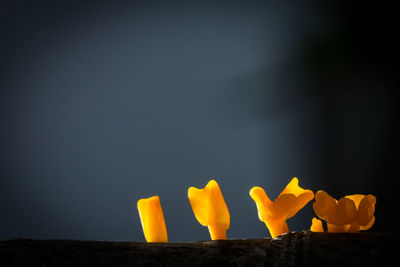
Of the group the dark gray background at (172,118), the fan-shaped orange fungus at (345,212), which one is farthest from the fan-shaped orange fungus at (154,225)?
the dark gray background at (172,118)

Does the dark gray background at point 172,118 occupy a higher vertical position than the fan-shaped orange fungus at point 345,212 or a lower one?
higher

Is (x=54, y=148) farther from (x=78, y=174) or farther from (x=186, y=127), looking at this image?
(x=186, y=127)

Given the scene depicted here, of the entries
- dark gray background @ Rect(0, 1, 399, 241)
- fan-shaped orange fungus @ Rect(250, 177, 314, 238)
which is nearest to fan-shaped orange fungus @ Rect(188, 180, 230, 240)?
fan-shaped orange fungus @ Rect(250, 177, 314, 238)

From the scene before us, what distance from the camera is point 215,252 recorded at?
0.37 m

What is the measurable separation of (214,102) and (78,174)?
77 centimetres

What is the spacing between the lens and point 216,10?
2381 millimetres

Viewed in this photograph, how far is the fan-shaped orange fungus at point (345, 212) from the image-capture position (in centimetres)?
41

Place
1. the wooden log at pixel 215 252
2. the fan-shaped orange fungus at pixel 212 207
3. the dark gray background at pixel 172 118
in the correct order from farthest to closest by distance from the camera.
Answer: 1. the dark gray background at pixel 172 118
2. the fan-shaped orange fungus at pixel 212 207
3. the wooden log at pixel 215 252

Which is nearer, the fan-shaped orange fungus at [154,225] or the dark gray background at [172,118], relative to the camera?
the fan-shaped orange fungus at [154,225]

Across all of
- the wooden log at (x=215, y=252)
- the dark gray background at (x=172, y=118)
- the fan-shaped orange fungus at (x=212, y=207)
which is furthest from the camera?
the dark gray background at (x=172, y=118)

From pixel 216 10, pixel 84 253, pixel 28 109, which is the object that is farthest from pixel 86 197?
pixel 84 253

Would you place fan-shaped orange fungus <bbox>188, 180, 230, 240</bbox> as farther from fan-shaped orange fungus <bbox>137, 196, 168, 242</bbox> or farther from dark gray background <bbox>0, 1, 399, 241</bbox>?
dark gray background <bbox>0, 1, 399, 241</bbox>

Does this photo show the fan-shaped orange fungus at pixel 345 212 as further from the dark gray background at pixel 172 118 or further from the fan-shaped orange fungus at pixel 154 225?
the dark gray background at pixel 172 118

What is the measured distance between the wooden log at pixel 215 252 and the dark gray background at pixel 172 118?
184 centimetres
